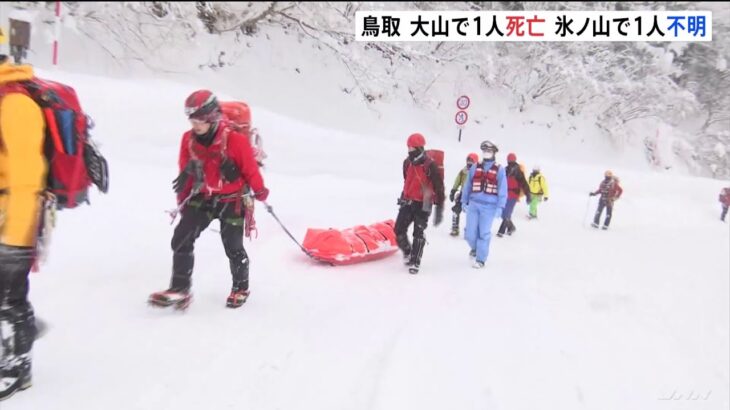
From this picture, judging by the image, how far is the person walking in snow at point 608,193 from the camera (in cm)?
716

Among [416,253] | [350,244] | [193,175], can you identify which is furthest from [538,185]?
[193,175]

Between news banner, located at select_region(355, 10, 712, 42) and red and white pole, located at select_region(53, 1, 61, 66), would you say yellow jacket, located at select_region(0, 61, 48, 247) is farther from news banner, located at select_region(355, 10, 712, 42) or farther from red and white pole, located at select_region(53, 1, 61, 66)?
news banner, located at select_region(355, 10, 712, 42)

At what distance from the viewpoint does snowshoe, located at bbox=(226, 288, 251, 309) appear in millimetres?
4004

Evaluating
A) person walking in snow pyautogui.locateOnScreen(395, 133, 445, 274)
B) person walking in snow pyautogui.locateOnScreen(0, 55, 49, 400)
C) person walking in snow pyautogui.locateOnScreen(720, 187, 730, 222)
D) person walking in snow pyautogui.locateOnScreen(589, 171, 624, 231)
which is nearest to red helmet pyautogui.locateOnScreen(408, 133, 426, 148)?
person walking in snow pyautogui.locateOnScreen(395, 133, 445, 274)

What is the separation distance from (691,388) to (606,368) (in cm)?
66

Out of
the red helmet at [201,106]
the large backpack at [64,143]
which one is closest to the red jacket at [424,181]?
the red helmet at [201,106]

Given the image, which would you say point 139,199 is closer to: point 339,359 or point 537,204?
point 339,359

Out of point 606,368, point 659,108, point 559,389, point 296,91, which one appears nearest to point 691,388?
point 606,368

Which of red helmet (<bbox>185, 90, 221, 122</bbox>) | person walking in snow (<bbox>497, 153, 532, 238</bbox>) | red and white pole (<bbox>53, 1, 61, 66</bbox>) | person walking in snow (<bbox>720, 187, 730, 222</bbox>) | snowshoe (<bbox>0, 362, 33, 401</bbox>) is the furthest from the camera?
person walking in snow (<bbox>497, 153, 532, 238</bbox>)

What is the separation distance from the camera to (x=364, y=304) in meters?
4.57

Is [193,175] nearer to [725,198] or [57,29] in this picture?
[725,198]

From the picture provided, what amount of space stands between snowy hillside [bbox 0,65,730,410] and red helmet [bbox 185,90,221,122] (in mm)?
1506

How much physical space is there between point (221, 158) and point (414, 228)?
2.97 metres

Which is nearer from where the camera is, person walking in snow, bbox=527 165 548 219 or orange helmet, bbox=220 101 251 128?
orange helmet, bbox=220 101 251 128
